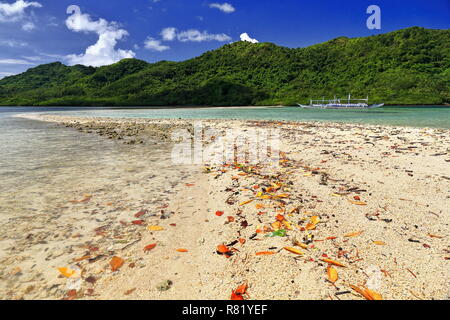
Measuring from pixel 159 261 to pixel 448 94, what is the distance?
116317 millimetres

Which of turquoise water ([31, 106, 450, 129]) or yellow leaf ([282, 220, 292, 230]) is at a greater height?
turquoise water ([31, 106, 450, 129])

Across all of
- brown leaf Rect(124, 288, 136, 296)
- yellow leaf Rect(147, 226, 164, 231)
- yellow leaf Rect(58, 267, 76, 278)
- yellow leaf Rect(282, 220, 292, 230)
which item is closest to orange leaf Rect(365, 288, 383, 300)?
yellow leaf Rect(282, 220, 292, 230)

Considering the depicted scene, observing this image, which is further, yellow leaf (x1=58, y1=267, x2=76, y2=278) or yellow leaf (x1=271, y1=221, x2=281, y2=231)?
yellow leaf (x1=271, y1=221, x2=281, y2=231)

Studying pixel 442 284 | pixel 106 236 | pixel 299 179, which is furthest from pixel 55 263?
pixel 299 179

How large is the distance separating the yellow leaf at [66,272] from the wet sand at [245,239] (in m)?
0.02

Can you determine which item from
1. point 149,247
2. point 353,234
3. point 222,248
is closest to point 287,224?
point 353,234

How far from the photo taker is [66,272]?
2.43m

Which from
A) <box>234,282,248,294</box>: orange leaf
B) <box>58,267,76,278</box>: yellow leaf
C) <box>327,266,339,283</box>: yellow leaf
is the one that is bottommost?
<box>234,282,248,294</box>: orange leaf

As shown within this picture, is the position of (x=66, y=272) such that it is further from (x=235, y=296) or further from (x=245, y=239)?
(x=245, y=239)

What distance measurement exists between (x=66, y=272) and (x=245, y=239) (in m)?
2.05

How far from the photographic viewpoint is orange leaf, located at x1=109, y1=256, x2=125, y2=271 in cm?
248

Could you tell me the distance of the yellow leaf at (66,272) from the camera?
2.38 meters

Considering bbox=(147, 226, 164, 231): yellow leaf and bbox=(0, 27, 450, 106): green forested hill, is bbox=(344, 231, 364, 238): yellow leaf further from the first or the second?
bbox=(0, 27, 450, 106): green forested hill

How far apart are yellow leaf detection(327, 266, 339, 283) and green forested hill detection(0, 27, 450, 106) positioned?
104 m
